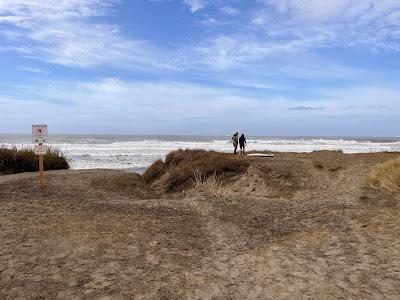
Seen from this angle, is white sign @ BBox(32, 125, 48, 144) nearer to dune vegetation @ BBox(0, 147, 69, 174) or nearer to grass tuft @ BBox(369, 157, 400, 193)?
dune vegetation @ BBox(0, 147, 69, 174)

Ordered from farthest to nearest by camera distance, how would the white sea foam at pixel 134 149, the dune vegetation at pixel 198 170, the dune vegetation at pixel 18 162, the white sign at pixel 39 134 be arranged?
the white sea foam at pixel 134 149
the dune vegetation at pixel 18 162
the dune vegetation at pixel 198 170
the white sign at pixel 39 134

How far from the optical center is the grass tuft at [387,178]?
11.9 m

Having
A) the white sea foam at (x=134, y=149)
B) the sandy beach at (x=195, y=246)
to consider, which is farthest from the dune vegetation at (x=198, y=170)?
the white sea foam at (x=134, y=149)

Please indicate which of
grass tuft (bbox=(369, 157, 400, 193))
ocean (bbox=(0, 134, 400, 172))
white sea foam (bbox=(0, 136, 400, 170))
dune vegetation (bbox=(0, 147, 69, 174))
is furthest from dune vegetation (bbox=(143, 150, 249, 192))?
white sea foam (bbox=(0, 136, 400, 170))

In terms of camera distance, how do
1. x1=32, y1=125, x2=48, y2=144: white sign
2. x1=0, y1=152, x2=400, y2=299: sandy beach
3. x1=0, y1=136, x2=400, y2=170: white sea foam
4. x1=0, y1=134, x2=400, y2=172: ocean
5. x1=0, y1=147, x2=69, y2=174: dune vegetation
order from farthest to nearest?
x1=0, y1=136, x2=400, y2=170: white sea foam → x1=0, y1=134, x2=400, y2=172: ocean → x1=0, y1=147, x2=69, y2=174: dune vegetation → x1=32, y1=125, x2=48, y2=144: white sign → x1=0, y1=152, x2=400, y2=299: sandy beach

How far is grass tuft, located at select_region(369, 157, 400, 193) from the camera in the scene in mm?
11938

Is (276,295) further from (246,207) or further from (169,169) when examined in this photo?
(169,169)

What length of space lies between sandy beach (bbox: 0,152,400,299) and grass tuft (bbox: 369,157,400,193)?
1.29ft

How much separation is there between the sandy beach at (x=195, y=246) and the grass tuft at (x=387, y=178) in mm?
393

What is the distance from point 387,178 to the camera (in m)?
12.5

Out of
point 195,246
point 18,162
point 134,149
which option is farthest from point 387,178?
point 134,149

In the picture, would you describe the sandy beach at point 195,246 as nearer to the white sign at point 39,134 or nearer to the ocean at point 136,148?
the white sign at point 39,134

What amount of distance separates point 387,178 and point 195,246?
7.35 metres

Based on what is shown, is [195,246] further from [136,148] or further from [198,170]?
[136,148]
